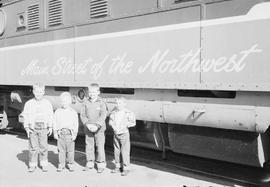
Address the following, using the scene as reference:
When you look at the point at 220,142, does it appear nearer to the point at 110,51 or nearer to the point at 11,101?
the point at 110,51

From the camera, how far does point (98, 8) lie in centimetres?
681

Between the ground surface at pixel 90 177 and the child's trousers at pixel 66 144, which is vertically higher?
the child's trousers at pixel 66 144

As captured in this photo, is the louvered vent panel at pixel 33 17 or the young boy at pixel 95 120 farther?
the louvered vent panel at pixel 33 17

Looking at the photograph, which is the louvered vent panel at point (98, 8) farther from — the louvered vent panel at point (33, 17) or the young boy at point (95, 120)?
the louvered vent panel at point (33, 17)

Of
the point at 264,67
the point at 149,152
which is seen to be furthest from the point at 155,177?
the point at 264,67

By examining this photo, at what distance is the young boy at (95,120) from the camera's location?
6348 mm

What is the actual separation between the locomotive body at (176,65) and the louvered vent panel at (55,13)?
2cm

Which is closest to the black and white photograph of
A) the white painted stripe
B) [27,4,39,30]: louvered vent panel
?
the white painted stripe

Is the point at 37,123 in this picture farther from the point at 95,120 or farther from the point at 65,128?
the point at 95,120

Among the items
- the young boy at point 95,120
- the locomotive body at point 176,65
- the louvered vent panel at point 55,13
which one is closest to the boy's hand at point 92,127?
the young boy at point 95,120

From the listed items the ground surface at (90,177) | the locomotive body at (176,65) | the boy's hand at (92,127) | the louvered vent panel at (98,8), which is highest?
the louvered vent panel at (98,8)

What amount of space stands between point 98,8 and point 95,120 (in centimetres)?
180

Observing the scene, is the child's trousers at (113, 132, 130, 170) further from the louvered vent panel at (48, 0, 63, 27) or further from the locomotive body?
the louvered vent panel at (48, 0, 63, 27)

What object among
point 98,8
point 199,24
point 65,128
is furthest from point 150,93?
point 98,8
